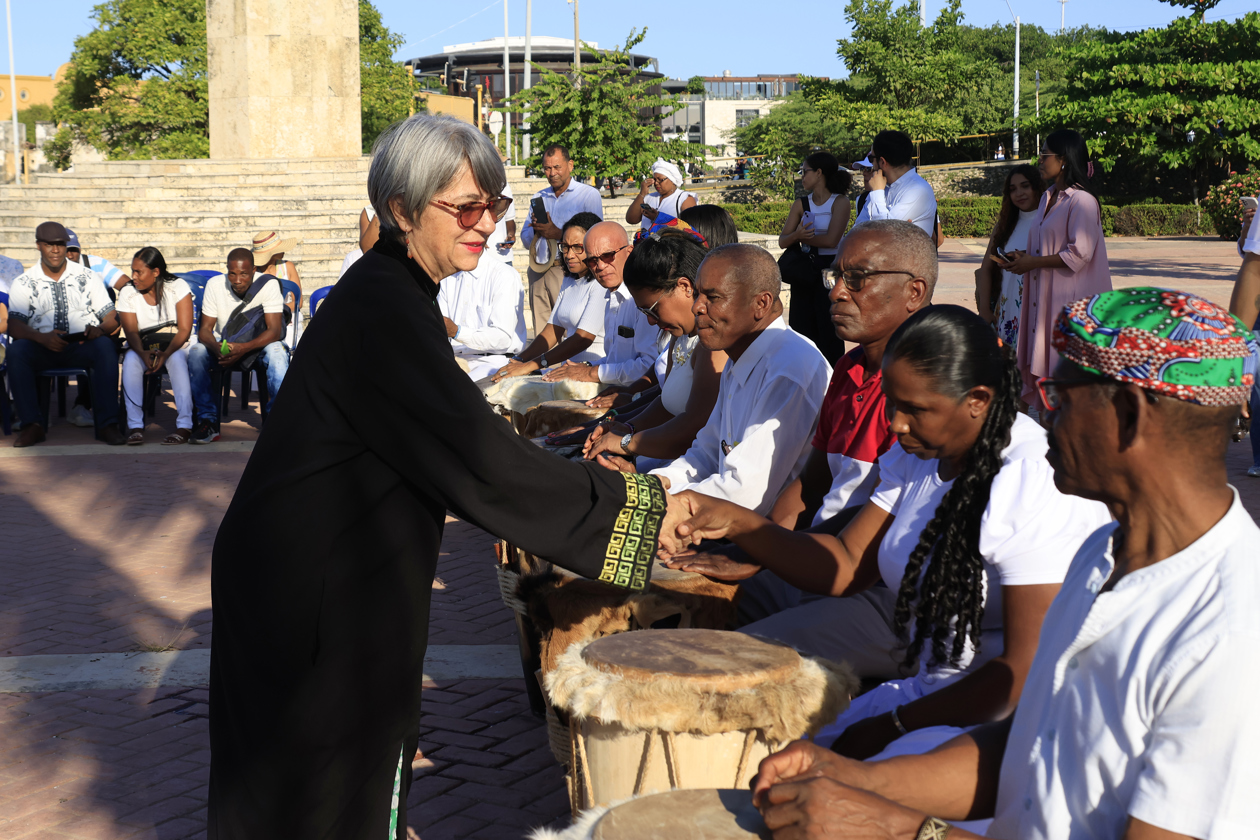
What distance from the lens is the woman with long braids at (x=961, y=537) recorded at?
2.66 metres

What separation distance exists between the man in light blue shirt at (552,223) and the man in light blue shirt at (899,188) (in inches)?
141

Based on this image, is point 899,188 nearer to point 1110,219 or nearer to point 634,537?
point 634,537

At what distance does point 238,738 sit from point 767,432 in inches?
96.0

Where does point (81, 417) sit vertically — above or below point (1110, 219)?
below

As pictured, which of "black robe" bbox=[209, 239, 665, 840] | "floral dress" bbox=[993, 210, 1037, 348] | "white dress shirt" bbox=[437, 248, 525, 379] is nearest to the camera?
"black robe" bbox=[209, 239, 665, 840]

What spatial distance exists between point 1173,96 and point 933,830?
141 ft

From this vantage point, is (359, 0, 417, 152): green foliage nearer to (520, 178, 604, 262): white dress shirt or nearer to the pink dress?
(520, 178, 604, 262): white dress shirt

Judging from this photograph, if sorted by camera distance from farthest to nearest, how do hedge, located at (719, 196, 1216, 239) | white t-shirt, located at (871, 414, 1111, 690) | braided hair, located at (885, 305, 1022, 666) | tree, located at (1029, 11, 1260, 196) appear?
hedge, located at (719, 196, 1216, 239)
tree, located at (1029, 11, 1260, 196)
braided hair, located at (885, 305, 1022, 666)
white t-shirt, located at (871, 414, 1111, 690)

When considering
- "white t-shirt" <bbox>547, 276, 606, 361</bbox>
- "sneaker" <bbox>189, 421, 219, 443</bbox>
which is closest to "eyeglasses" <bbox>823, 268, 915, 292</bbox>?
"white t-shirt" <bbox>547, 276, 606, 361</bbox>

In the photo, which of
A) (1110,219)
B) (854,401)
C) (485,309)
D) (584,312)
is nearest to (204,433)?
(485,309)

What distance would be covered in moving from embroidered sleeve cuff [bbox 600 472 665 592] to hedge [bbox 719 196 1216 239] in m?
36.2

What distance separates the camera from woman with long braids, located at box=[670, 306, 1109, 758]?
2656 mm

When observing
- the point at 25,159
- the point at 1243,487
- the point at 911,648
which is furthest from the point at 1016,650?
the point at 25,159

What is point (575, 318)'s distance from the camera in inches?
338
